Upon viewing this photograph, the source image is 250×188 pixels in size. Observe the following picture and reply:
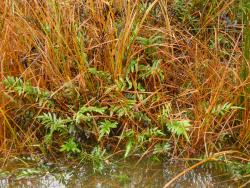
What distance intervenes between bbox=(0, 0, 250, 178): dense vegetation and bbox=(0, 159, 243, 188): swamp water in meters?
0.07

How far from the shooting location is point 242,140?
7.86 feet

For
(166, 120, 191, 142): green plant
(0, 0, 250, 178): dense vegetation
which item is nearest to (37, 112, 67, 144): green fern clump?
(0, 0, 250, 178): dense vegetation

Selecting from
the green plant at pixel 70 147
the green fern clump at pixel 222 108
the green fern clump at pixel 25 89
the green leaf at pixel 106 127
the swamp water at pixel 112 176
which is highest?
the green fern clump at pixel 25 89

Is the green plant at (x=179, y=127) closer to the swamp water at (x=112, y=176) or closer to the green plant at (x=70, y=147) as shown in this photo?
the swamp water at (x=112, y=176)

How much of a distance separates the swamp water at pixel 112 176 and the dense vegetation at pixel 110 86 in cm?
7

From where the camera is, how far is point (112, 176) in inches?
91.6

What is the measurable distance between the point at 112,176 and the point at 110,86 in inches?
19.1

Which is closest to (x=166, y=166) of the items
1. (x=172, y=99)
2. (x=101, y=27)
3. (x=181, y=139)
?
(x=181, y=139)

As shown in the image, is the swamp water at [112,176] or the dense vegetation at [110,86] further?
the dense vegetation at [110,86]

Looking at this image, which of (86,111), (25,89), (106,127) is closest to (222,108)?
(106,127)

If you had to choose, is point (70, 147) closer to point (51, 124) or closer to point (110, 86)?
point (51, 124)

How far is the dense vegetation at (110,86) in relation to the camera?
2.41 meters

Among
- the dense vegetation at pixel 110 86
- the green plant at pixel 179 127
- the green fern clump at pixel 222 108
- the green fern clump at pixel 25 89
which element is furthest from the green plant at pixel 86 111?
the green fern clump at pixel 222 108

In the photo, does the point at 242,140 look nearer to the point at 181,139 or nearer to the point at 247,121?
the point at 247,121
